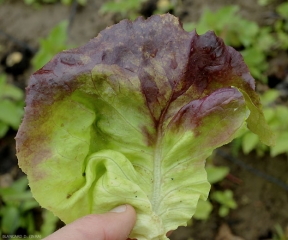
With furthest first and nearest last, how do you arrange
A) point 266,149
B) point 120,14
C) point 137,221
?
point 120,14 → point 266,149 → point 137,221

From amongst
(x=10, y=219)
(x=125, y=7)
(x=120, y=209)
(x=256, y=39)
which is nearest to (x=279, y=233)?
(x=256, y=39)

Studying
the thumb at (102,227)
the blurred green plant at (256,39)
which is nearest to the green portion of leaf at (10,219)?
the thumb at (102,227)

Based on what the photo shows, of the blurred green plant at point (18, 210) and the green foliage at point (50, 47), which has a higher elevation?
the green foliage at point (50, 47)

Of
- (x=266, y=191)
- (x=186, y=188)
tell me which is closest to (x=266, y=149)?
(x=266, y=191)

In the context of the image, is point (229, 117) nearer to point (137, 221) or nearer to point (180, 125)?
point (180, 125)

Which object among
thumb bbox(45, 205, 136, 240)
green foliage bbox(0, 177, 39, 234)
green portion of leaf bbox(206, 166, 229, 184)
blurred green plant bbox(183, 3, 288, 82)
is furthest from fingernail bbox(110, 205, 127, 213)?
blurred green plant bbox(183, 3, 288, 82)

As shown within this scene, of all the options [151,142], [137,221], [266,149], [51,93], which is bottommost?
[266,149]

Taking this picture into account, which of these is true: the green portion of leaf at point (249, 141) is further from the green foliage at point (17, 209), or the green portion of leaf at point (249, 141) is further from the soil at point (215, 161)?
the green foliage at point (17, 209)
